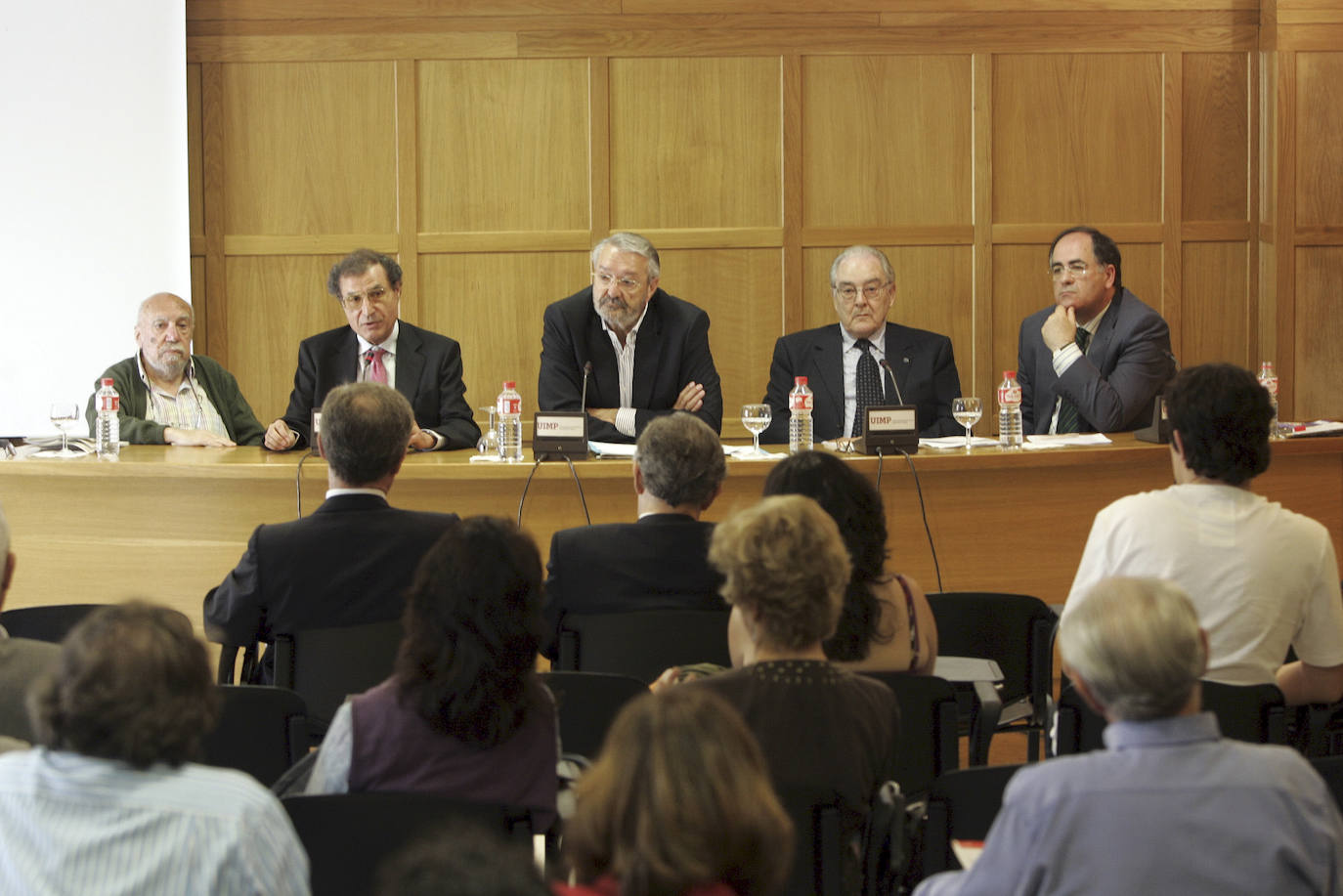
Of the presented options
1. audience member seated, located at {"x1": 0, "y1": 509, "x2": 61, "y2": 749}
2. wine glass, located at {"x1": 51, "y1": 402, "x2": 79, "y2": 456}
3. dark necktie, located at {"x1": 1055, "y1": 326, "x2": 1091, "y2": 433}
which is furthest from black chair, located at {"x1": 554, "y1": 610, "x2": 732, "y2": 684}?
dark necktie, located at {"x1": 1055, "y1": 326, "x2": 1091, "y2": 433}

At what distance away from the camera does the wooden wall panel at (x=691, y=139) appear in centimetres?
594

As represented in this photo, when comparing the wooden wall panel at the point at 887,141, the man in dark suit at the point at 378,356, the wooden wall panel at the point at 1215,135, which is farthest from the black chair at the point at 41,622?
the wooden wall panel at the point at 1215,135

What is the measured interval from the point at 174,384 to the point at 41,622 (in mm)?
2060

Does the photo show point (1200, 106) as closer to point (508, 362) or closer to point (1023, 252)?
point (1023, 252)

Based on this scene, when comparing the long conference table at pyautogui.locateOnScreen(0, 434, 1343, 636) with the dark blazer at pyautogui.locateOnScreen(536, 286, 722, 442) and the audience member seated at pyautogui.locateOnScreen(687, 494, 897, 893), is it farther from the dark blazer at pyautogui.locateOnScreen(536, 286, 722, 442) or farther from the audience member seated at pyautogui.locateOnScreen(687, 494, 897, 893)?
the audience member seated at pyautogui.locateOnScreen(687, 494, 897, 893)

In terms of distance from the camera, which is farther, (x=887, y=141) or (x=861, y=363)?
(x=887, y=141)

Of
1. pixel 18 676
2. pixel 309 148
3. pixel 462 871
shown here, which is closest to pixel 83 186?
pixel 309 148

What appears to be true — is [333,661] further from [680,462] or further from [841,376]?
[841,376]

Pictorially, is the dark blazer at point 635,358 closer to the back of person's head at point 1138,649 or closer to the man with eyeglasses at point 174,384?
the man with eyeglasses at point 174,384

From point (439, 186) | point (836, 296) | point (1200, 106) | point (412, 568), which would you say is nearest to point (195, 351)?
point (439, 186)

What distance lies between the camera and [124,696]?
4.85 feet

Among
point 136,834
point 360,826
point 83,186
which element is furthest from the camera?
point 83,186

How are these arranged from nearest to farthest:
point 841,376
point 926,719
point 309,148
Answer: point 926,719, point 841,376, point 309,148

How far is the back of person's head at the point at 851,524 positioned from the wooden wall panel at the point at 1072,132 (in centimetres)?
382
